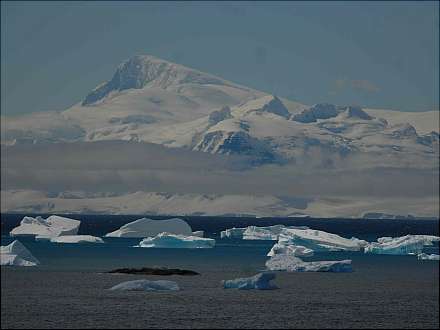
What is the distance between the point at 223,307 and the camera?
71562mm

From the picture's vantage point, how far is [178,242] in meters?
151

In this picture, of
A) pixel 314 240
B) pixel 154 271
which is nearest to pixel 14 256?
pixel 154 271

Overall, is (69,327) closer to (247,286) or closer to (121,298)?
(121,298)

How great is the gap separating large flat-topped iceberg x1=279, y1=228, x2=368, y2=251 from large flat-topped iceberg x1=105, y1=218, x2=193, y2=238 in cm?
2950

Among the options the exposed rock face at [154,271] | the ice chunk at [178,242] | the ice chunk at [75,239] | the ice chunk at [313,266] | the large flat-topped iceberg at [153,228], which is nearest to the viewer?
the exposed rock face at [154,271]

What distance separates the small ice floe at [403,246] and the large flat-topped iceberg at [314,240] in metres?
3.93

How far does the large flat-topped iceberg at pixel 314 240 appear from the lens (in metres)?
132

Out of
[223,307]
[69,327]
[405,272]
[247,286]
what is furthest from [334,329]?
[405,272]

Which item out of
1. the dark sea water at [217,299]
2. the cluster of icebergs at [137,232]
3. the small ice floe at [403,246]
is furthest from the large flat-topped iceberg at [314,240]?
the cluster of icebergs at [137,232]

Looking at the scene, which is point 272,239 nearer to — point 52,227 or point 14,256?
point 52,227

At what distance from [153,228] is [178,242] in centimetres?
1955

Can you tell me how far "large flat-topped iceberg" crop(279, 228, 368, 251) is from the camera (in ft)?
434

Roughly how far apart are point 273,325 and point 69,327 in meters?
12.8

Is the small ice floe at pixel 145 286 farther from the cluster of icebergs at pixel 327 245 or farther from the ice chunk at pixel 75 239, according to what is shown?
the ice chunk at pixel 75 239
